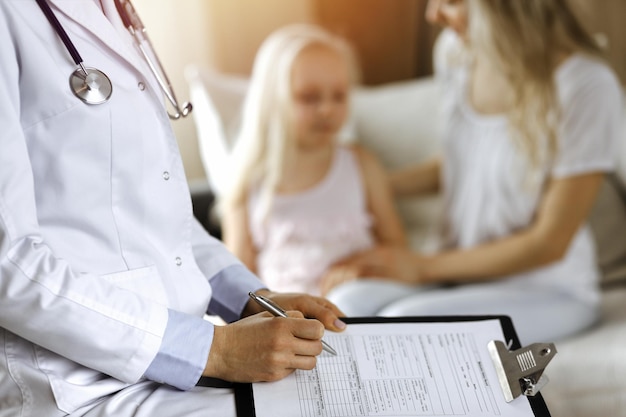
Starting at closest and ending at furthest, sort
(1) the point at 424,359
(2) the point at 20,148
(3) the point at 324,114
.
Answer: (2) the point at 20,148
(1) the point at 424,359
(3) the point at 324,114

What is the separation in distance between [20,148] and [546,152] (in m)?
1.22

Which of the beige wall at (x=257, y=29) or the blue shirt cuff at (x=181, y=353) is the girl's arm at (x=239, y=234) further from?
the blue shirt cuff at (x=181, y=353)

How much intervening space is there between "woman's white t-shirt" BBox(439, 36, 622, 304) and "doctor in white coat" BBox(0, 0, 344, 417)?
977 mm

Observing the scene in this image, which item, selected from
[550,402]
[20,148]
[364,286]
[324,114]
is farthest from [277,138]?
[20,148]

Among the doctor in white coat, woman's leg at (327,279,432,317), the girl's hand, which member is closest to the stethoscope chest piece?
the doctor in white coat

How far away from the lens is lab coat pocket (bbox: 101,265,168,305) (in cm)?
87

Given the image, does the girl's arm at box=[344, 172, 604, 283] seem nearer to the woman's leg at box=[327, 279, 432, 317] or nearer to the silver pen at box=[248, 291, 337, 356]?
the woman's leg at box=[327, 279, 432, 317]

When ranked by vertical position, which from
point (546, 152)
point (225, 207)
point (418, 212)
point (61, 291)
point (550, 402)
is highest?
point (61, 291)

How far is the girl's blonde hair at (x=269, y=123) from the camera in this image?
1.98 metres

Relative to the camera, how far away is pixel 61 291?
2.58ft

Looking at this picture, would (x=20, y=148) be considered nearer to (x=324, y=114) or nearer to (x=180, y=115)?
(x=180, y=115)

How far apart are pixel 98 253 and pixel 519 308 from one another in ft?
3.22

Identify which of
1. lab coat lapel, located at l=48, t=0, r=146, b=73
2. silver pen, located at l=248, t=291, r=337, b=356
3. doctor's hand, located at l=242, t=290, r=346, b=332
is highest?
lab coat lapel, located at l=48, t=0, r=146, b=73

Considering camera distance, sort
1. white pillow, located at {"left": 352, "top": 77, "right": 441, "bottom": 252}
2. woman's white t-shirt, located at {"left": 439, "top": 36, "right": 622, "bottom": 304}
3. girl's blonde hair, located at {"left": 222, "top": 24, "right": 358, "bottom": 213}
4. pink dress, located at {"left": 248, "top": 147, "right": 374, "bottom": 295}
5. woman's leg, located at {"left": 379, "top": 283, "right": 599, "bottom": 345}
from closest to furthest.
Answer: woman's leg, located at {"left": 379, "top": 283, "right": 599, "bottom": 345} → woman's white t-shirt, located at {"left": 439, "top": 36, "right": 622, "bottom": 304} → pink dress, located at {"left": 248, "top": 147, "right": 374, "bottom": 295} → girl's blonde hair, located at {"left": 222, "top": 24, "right": 358, "bottom": 213} → white pillow, located at {"left": 352, "top": 77, "right": 441, "bottom": 252}
